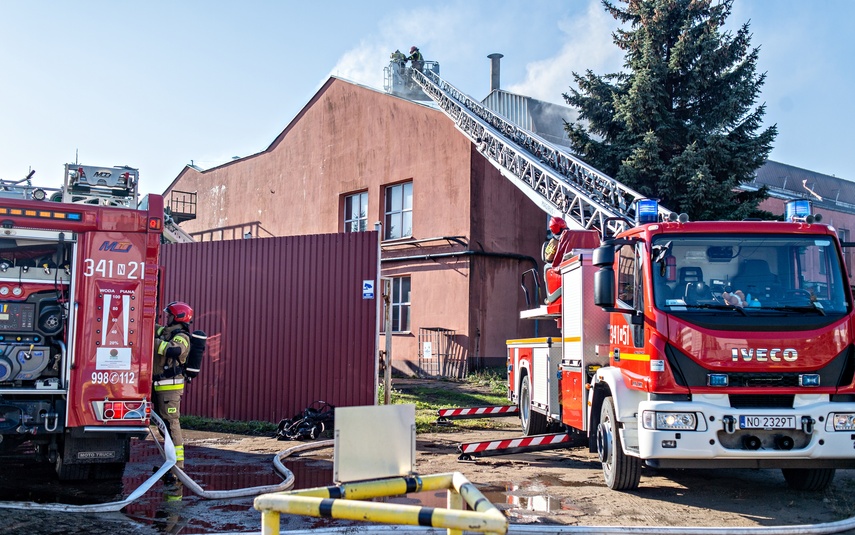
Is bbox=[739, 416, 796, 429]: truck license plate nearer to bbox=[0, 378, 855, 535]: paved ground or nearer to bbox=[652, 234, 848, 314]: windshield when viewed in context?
bbox=[0, 378, 855, 535]: paved ground

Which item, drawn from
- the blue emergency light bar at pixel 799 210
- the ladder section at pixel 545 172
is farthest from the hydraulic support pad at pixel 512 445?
the ladder section at pixel 545 172

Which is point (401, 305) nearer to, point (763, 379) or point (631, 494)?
point (631, 494)

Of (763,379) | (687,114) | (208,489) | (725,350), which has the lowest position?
(208,489)

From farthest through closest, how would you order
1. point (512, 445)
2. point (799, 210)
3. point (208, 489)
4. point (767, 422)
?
1. point (512, 445)
2. point (208, 489)
3. point (799, 210)
4. point (767, 422)

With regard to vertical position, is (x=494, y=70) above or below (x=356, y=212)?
above

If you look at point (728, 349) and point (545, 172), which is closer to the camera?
point (728, 349)

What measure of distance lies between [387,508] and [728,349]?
4366 millimetres

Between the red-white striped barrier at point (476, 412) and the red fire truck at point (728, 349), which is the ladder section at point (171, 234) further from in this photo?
the red fire truck at point (728, 349)

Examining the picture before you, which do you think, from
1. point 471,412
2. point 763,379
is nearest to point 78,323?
point 763,379

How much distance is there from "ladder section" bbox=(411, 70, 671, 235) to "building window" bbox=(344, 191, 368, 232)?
12.8 feet

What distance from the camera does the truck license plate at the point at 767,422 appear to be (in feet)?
21.7

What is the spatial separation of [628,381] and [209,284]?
8.57 metres

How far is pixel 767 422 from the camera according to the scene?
21.8ft

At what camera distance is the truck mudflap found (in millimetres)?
6629
